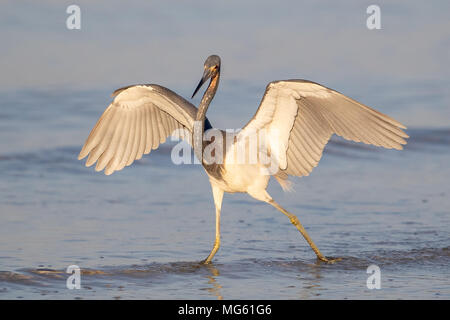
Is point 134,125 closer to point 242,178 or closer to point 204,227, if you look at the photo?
point 204,227

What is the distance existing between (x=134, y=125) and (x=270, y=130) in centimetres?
170

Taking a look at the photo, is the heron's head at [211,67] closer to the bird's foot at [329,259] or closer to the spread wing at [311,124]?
the spread wing at [311,124]

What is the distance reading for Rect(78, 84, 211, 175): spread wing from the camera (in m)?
8.04

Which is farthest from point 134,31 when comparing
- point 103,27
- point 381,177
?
point 381,177

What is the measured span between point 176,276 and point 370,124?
241 centimetres

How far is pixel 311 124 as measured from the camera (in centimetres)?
789

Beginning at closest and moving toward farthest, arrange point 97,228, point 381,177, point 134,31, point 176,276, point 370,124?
point 176,276 < point 370,124 < point 97,228 < point 381,177 < point 134,31

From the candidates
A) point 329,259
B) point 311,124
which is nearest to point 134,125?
point 311,124

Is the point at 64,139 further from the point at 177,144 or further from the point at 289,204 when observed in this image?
the point at 289,204

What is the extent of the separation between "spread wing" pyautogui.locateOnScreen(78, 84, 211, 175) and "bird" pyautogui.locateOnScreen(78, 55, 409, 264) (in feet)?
0.03

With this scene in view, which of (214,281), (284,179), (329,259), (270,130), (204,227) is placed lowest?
(214,281)

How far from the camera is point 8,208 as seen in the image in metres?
9.21

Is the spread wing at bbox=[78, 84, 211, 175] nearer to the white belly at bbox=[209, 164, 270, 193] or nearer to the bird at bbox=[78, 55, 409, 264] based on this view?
the bird at bbox=[78, 55, 409, 264]

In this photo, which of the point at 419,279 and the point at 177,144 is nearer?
the point at 419,279
